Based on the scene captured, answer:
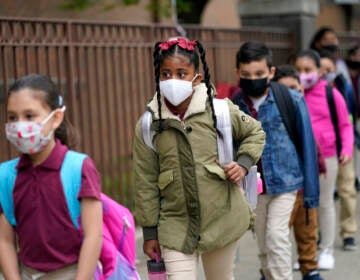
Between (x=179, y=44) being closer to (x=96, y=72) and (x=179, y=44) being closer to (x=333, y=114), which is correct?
(x=333, y=114)

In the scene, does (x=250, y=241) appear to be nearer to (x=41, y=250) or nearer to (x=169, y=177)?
(x=169, y=177)

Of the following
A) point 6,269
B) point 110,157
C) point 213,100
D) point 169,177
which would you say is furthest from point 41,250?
point 110,157

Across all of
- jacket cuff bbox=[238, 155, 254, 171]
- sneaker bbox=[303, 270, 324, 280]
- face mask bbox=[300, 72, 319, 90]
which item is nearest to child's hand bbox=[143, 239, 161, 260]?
jacket cuff bbox=[238, 155, 254, 171]

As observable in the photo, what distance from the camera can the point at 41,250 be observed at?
299cm

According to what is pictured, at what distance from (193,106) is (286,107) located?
1440 millimetres

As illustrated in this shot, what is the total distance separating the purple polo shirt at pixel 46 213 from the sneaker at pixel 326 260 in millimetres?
3729

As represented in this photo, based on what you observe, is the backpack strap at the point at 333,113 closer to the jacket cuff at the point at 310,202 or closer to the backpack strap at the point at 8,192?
the jacket cuff at the point at 310,202

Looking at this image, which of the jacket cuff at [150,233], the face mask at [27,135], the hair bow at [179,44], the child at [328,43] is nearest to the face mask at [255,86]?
the hair bow at [179,44]

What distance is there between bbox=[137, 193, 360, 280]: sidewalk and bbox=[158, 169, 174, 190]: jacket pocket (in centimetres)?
236

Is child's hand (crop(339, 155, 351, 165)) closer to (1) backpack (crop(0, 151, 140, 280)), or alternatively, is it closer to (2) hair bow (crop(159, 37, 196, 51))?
(2) hair bow (crop(159, 37, 196, 51))

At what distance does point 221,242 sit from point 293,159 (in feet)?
4.82

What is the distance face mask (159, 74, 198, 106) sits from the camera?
381 centimetres

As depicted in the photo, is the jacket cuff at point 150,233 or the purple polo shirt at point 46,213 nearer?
the purple polo shirt at point 46,213

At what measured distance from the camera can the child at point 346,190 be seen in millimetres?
7059
